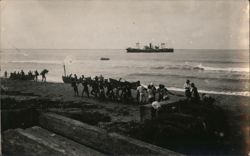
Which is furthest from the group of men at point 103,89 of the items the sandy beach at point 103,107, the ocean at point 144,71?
the ocean at point 144,71

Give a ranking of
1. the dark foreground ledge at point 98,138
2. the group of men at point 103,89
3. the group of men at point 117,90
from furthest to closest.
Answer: the group of men at point 103,89
the group of men at point 117,90
the dark foreground ledge at point 98,138

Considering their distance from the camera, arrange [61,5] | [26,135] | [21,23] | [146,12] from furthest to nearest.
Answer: [21,23] < [61,5] < [146,12] < [26,135]

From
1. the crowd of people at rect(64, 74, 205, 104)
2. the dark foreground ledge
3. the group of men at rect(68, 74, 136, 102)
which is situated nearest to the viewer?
the dark foreground ledge

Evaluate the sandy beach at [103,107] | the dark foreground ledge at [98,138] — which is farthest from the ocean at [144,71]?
the dark foreground ledge at [98,138]

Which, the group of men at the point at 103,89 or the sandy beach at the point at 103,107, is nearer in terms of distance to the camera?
the sandy beach at the point at 103,107

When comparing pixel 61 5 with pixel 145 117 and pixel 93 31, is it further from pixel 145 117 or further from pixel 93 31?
pixel 145 117

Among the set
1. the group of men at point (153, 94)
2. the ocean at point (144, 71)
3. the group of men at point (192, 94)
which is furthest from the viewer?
the ocean at point (144, 71)

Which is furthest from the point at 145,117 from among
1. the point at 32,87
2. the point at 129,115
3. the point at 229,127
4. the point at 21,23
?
the point at 32,87

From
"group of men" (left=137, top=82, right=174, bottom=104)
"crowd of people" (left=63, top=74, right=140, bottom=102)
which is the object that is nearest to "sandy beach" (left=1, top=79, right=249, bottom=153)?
"crowd of people" (left=63, top=74, right=140, bottom=102)

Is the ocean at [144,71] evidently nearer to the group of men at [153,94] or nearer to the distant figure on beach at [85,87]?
the distant figure on beach at [85,87]

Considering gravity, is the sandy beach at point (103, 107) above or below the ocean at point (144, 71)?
below

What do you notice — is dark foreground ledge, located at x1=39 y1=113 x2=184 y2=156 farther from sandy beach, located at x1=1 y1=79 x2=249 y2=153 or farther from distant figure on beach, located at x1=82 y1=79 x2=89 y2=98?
distant figure on beach, located at x1=82 y1=79 x2=89 y2=98
